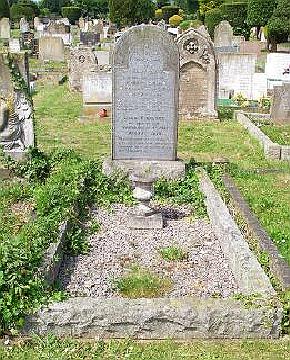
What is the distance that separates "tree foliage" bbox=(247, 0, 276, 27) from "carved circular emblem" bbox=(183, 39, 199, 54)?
22725mm

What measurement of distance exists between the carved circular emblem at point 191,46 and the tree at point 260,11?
22.7 metres

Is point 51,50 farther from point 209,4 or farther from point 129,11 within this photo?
point 209,4

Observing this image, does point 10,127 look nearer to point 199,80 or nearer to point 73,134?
point 73,134

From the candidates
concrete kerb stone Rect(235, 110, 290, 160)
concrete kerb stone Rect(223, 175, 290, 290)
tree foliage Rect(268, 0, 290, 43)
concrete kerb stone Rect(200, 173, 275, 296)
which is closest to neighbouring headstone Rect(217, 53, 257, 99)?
concrete kerb stone Rect(235, 110, 290, 160)

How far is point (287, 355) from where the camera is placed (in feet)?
14.0

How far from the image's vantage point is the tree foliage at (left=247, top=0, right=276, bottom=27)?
3472cm

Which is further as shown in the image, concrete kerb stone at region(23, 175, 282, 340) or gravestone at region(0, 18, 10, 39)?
gravestone at region(0, 18, 10, 39)

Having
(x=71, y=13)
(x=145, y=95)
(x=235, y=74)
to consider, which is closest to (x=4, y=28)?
(x=235, y=74)

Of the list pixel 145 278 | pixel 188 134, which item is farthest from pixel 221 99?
pixel 145 278

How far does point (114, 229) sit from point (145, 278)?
157cm

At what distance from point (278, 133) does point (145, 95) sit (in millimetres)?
5434

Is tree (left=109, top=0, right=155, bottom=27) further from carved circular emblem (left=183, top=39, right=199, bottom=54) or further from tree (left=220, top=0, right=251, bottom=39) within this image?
carved circular emblem (left=183, top=39, right=199, bottom=54)

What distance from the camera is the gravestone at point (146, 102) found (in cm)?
796

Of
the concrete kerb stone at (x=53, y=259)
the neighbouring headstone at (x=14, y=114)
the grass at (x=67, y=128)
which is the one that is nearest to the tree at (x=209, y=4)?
the grass at (x=67, y=128)
